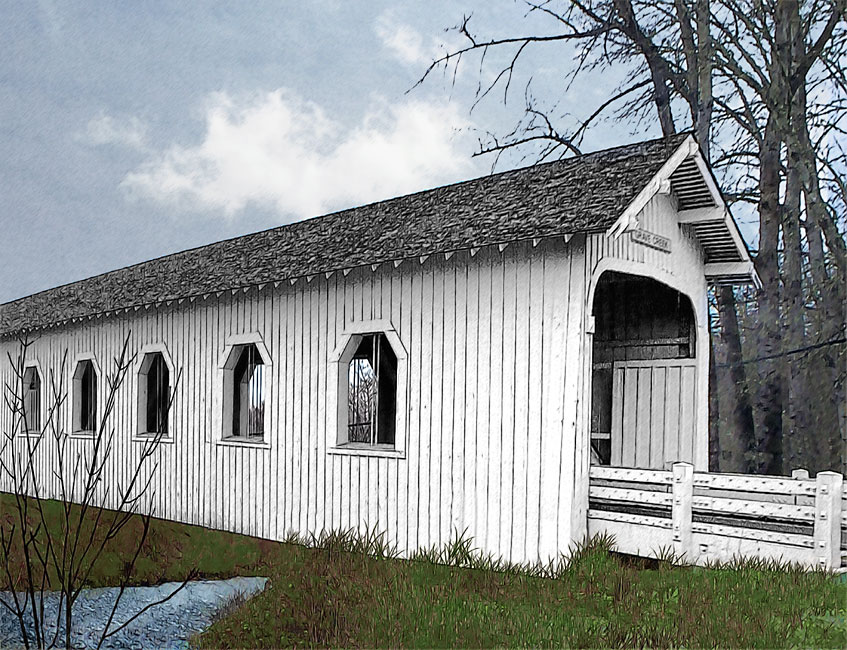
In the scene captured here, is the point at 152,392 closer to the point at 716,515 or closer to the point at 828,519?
the point at 716,515

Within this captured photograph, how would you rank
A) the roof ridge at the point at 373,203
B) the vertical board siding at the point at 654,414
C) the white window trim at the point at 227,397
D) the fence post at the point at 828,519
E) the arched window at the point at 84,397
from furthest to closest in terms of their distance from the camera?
the arched window at the point at 84,397 → the white window trim at the point at 227,397 → the vertical board siding at the point at 654,414 → the roof ridge at the point at 373,203 → the fence post at the point at 828,519

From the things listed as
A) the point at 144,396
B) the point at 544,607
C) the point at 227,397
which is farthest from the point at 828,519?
the point at 144,396

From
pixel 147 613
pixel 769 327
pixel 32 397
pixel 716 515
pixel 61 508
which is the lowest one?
pixel 147 613

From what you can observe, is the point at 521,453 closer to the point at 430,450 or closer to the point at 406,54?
the point at 430,450

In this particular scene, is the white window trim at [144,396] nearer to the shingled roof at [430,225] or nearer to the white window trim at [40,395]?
the shingled roof at [430,225]

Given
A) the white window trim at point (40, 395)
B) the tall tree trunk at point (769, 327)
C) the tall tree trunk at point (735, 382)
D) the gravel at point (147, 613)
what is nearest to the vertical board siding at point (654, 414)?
the gravel at point (147, 613)


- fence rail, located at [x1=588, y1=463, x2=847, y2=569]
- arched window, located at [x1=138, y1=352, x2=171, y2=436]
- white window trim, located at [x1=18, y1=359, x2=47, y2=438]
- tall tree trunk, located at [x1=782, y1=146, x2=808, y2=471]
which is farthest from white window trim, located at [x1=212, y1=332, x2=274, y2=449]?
tall tree trunk, located at [x1=782, y1=146, x2=808, y2=471]

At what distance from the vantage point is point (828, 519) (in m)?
7.23

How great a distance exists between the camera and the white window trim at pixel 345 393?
8.98 m

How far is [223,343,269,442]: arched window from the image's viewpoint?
442 inches

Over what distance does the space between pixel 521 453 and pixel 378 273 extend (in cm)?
239

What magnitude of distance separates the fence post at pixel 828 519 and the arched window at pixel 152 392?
7967 millimetres

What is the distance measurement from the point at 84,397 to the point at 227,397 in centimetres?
469

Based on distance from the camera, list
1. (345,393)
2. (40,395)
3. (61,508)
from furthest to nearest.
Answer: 1. (40,395)
2. (61,508)
3. (345,393)
